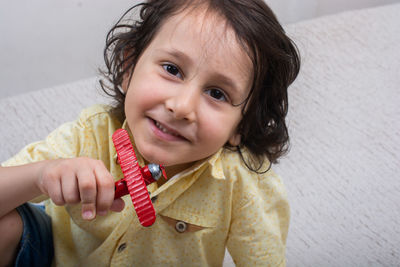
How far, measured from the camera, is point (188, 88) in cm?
55

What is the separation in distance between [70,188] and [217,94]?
23 cm

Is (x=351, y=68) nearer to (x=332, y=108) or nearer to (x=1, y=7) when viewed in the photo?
(x=332, y=108)

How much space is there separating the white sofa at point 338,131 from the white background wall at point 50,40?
0.10m

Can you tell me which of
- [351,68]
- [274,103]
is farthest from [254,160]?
[351,68]

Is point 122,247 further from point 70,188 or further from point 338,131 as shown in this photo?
point 338,131

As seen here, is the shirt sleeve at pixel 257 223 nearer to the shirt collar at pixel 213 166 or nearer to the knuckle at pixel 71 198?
the shirt collar at pixel 213 166

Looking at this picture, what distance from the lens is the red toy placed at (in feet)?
1.41

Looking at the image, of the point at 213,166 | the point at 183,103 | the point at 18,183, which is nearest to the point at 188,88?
the point at 183,103

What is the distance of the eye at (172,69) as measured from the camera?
0.57m

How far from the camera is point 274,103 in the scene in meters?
0.70

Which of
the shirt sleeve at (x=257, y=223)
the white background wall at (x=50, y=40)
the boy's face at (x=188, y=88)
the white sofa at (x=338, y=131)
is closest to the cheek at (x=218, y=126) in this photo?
the boy's face at (x=188, y=88)

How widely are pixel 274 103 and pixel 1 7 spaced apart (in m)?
0.75

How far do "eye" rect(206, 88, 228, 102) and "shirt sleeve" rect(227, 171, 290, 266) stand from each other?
0.15m

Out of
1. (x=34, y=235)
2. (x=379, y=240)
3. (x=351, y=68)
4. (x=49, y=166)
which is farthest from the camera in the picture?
(x=351, y=68)
